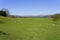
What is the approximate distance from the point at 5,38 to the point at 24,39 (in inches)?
66.7

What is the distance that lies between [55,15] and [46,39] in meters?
25.9

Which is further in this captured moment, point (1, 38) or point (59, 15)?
point (59, 15)

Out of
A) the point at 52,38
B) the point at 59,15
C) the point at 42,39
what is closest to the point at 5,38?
the point at 42,39

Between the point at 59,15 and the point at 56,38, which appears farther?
the point at 59,15

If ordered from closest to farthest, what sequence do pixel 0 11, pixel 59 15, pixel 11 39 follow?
pixel 11 39 → pixel 59 15 → pixel 0 11

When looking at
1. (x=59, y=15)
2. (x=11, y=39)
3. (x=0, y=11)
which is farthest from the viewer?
(x=0, y=11)

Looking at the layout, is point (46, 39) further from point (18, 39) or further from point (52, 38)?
point (18, 39)

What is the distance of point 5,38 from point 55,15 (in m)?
26.8

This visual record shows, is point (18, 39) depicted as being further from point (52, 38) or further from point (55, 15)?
point (55, 15)

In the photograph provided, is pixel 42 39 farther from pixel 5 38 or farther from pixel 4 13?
pixel 4 13

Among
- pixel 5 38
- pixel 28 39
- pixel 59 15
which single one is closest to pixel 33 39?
pixel 28 39

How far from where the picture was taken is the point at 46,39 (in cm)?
1416

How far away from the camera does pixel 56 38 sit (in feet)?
48.3

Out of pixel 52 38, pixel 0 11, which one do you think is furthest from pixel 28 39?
pixel 0 11
